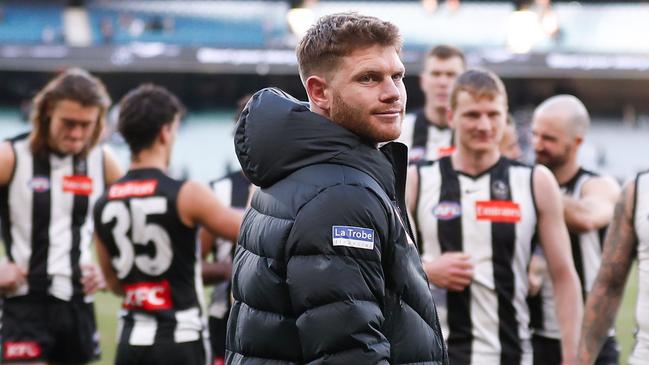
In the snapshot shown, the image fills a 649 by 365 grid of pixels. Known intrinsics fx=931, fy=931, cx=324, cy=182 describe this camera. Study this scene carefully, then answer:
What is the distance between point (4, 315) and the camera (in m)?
5.01

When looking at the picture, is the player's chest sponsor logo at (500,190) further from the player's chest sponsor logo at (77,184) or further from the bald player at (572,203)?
the player's chest sponsor logo at (77,184)

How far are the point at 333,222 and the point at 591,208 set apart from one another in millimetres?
2928

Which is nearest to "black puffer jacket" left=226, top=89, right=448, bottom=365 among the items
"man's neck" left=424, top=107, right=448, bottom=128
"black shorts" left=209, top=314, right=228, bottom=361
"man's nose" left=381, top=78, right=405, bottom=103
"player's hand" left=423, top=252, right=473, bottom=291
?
"man's nose" left=381, top=78, right=405, bottom=103

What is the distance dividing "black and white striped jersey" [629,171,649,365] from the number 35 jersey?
2.10 metres

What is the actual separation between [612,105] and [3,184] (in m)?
24.9

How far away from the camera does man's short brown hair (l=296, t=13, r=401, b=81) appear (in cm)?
237

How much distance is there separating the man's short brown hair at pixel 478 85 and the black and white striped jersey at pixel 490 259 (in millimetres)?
385

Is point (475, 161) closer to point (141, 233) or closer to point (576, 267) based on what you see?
point (576, 267)

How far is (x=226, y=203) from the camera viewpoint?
5.64m

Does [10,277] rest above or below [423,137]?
below

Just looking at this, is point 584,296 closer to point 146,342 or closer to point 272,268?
point 146,342

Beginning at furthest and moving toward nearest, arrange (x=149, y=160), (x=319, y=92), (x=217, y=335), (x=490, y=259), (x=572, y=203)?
(x=217, y=335) → (x=572, y=203) → (x=149, y=160) → (x=490, y=259) → (x=319, y=92)

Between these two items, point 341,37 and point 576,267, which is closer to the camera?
point 341,37

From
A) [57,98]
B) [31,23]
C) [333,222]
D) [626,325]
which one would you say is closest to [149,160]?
[57,98]
